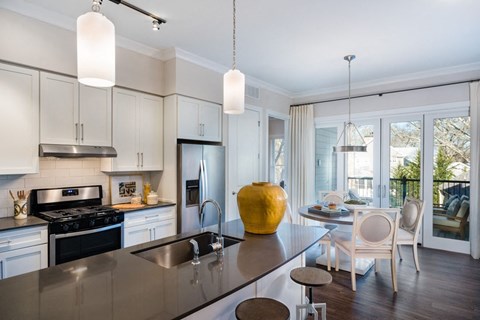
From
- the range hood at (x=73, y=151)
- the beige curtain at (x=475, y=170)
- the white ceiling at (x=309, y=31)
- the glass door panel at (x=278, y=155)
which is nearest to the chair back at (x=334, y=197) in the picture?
the glass door panel at (x=278, y=155)

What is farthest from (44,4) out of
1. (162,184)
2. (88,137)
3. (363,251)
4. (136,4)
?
(363,251)

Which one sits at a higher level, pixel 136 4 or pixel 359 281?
pixel 136 4

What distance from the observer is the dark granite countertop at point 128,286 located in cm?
100

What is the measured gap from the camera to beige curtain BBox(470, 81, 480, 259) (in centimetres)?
404

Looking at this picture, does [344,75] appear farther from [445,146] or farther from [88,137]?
[88,137]

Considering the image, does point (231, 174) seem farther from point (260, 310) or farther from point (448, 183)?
point (448, 183)

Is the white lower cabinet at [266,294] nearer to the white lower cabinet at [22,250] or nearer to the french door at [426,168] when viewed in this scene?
the white lower cabinet at [22,250]

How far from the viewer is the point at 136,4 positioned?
2555 millimetres

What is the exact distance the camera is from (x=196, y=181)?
3.65m

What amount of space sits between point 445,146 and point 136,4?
4.85 metres

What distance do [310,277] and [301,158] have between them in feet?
13.6

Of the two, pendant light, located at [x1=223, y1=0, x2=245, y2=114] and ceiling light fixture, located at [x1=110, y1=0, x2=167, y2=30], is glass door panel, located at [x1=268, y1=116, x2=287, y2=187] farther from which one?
pendant light, located at [x1=223, y1=0, x2=245, y2=114]

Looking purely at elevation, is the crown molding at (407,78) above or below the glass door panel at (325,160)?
above

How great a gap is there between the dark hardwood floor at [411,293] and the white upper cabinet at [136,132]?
259cm
